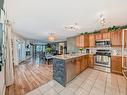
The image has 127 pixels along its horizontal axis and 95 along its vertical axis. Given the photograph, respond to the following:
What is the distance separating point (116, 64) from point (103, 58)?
677 millimetres

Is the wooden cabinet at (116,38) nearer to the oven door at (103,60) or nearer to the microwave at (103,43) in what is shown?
the microwave at (103,43)

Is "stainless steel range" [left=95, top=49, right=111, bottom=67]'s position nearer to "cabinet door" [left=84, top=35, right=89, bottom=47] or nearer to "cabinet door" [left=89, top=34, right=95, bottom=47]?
"cabinet door" [left=89, top=34, right=95, bottom=47]

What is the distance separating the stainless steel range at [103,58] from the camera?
181 inches

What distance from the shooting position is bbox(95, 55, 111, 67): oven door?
4566 mm

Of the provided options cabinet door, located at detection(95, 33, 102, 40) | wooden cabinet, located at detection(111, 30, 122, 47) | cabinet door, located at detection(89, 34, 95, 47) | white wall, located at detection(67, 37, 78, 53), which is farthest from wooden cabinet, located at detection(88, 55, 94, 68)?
white wall, located at detection(67, 37, 78, 53)

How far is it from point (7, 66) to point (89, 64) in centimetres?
442

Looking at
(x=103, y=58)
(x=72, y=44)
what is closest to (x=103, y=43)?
(x=103, y=58)

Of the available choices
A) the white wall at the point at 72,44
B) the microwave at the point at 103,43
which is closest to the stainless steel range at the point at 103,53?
the microwave at the point at 103,43

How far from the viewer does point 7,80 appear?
3.05m

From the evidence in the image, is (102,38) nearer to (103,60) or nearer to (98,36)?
(98,36)

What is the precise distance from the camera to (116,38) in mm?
4344

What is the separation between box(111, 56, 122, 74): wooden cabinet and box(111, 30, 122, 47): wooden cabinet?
649mm

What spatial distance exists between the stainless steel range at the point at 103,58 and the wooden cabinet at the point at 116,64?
A: 18cm

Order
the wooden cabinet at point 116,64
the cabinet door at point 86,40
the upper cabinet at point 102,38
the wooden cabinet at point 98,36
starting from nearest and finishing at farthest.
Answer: the wooden cabinet at point 116,64, the upper cabinet at point 102,38, the wooden cabinet at point 98,36, the cabinet door at point 86,40
